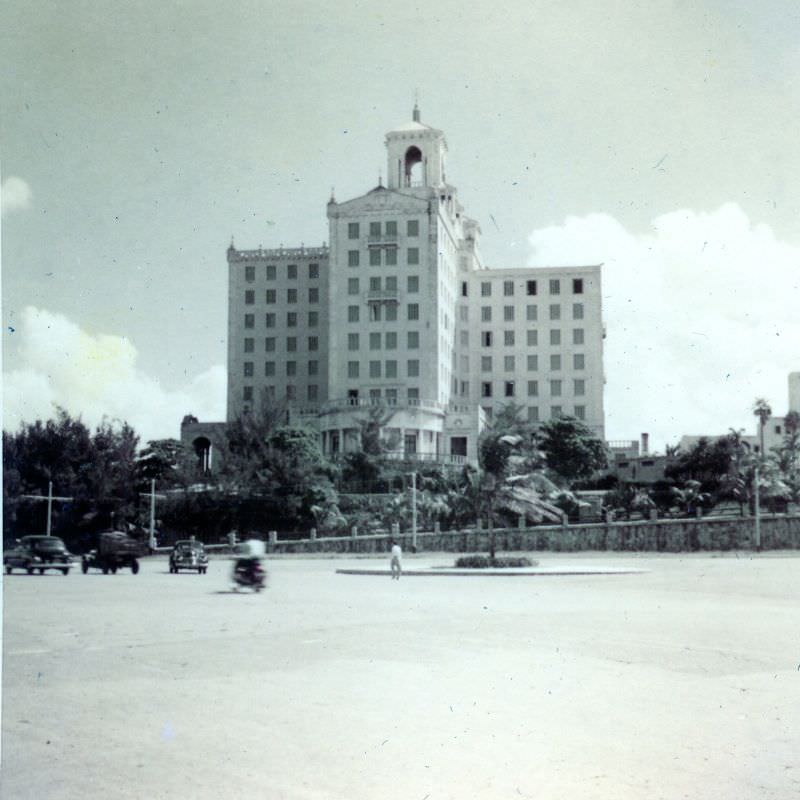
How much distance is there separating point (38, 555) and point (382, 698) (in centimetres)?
390

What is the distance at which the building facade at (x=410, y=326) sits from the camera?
945 cm

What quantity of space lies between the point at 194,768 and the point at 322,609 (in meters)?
6.98

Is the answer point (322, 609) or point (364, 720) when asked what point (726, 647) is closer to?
point (364, 720)

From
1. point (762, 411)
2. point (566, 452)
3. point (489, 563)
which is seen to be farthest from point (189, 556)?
point (566, 452)

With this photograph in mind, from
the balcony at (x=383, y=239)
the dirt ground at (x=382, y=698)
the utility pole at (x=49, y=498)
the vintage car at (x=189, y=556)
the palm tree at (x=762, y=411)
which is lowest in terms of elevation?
the dirt ground at (x=382, y=698)

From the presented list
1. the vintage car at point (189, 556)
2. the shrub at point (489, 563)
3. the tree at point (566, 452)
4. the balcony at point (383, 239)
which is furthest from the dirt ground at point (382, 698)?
the balcony at point (383, 239)

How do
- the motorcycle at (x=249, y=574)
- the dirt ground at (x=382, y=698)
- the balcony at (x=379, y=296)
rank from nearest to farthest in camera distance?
1. the dirt ground at (x=382, y=698)
2. the motorcycle at (x=249, y=574)
3. the balcony at (x=379, y=296)

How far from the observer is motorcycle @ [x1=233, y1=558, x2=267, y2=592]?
10.6 m

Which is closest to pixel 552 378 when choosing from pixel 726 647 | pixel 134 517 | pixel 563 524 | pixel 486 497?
pixel 726 647

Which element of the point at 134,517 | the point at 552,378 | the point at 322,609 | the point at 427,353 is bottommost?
the point at 322,609

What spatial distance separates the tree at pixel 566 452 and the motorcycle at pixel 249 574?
21.4 ft

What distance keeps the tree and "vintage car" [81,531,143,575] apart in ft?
28.7

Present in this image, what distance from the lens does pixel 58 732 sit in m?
5.68

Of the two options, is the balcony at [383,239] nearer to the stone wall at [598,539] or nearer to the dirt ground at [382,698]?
the stone wall at [598,539]
